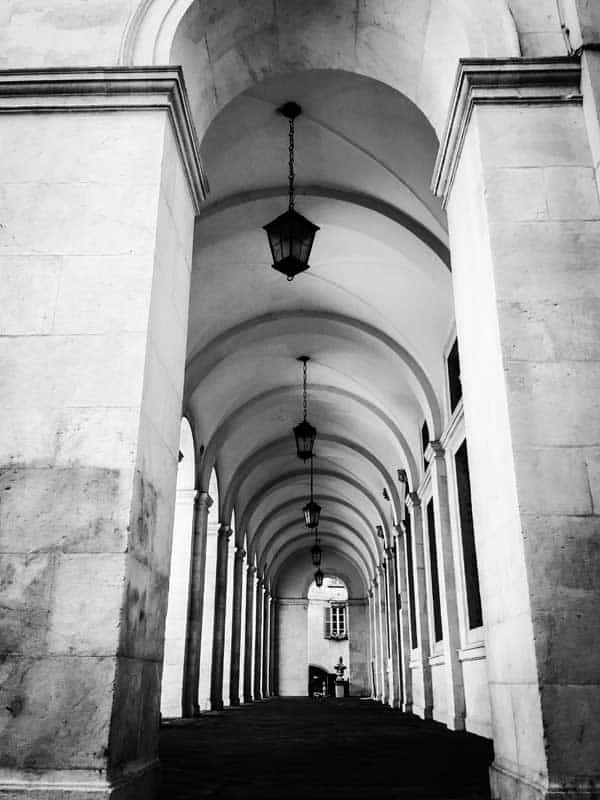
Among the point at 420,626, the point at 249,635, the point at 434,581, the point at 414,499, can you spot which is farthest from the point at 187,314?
the point at 249,635

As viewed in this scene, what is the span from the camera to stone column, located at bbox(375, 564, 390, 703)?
2271 centimetres

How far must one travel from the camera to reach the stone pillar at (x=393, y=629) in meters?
18.6

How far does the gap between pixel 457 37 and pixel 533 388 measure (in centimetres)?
290

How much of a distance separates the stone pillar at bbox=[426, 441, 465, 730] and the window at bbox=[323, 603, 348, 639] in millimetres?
31309

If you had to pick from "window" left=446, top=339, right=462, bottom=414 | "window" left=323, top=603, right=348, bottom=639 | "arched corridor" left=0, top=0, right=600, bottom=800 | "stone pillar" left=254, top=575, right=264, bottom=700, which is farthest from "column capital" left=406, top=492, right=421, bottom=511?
"window" left=323, top=603, right=348, bottom=639

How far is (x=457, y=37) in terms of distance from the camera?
519 cm

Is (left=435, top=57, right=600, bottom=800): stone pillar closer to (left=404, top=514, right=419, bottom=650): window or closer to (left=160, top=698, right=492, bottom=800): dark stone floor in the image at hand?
(left=160, top=698, right=492, bottom=800): dark stone floor

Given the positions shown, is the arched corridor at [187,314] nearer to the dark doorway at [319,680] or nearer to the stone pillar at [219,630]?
the stone pillar at [219,630]

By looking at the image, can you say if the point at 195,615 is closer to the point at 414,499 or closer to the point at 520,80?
the point at 414,499

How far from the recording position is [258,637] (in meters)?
27.7

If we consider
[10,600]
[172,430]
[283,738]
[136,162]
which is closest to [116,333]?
[172,430]

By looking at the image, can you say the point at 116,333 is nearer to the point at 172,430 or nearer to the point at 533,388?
the point at 172,430

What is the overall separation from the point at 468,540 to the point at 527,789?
668 centimetres

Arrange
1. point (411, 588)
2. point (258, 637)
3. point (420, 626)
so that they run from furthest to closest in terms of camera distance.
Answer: point (258, 637)
point (411, 588)
point (420, 626)
